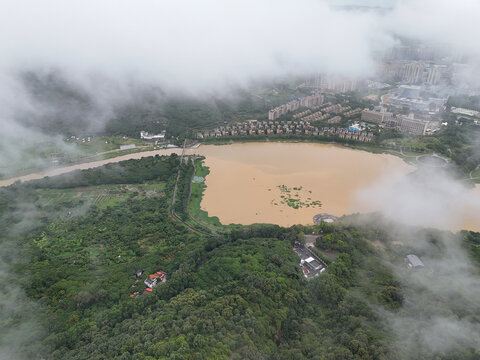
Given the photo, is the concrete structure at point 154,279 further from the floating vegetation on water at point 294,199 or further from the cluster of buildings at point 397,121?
the cluster of buildings at point 397,121

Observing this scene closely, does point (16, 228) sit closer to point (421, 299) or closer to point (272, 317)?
point (272, 317)

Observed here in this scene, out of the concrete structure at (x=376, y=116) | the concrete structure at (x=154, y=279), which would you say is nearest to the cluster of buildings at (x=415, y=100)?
the concrete structure at (x=376, y=116)

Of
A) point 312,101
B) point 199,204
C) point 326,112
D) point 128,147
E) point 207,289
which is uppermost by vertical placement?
point 312,101

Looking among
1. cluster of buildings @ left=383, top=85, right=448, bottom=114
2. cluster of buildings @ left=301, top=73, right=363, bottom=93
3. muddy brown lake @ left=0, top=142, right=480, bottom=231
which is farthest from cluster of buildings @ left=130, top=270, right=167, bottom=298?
cluster of buildings @ left=301, top=73, right=363, bottom=93

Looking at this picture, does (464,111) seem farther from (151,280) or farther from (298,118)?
(151,280)

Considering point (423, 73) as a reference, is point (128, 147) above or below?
below

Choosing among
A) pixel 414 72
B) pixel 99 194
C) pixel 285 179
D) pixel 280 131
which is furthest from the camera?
pixel 414 72

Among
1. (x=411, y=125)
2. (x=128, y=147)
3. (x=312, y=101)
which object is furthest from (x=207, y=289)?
(x=312, y=101)
